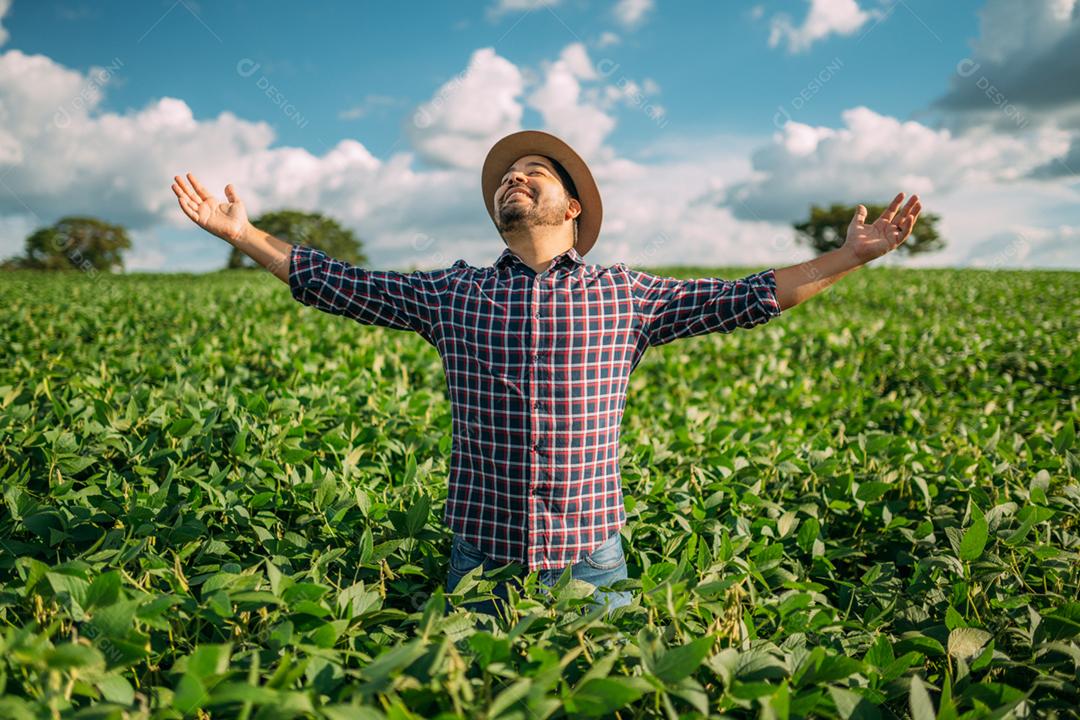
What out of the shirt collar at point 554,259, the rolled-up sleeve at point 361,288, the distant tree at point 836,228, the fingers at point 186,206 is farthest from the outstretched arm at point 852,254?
the distant tree at point 836,228

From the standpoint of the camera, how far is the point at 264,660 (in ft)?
5.49

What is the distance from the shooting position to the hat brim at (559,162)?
Answer: 2877 millimetres

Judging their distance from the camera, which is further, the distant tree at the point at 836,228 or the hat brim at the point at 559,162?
the distant tree at the point at 836,228

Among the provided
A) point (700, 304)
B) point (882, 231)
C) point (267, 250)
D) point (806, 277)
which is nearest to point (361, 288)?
point (267, 250)

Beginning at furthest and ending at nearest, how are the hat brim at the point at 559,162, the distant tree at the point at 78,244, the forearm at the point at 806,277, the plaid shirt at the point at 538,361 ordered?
1. the distant tree at the point at 78,244
2. the hat brim at the point at 559,162
3. the forearm at the point at 806,277
4. the plaid shirt at the point at 538,361

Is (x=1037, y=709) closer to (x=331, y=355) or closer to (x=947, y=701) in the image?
(x=947, y=701)

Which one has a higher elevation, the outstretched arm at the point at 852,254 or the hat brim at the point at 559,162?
the hat brim at the point at 559,162

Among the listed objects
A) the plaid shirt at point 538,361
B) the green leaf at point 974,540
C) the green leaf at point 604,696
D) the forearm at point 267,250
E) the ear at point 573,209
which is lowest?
the green leaf at point 604,696

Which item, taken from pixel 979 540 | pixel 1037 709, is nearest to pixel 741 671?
pixel 1037 709

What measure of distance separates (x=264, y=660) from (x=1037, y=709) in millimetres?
2031

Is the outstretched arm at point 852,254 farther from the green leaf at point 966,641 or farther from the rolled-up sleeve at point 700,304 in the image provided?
the green leaf at point 966,641

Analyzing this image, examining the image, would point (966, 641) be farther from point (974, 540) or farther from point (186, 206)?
point (186, 206)

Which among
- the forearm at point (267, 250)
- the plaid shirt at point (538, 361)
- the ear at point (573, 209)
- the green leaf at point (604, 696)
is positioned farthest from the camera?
the ear at point (573, 209)

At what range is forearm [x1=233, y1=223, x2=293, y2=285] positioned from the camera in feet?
8.45
